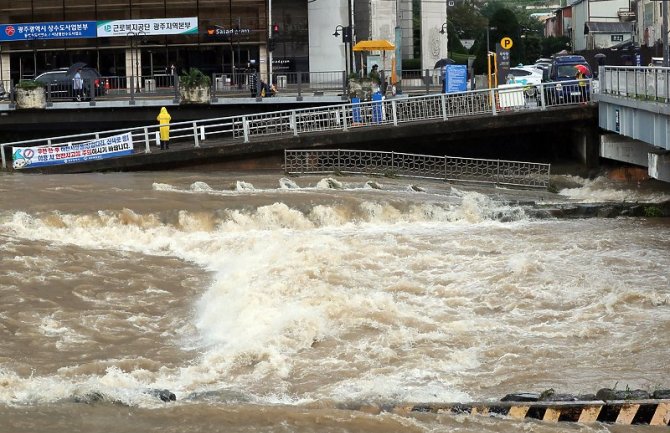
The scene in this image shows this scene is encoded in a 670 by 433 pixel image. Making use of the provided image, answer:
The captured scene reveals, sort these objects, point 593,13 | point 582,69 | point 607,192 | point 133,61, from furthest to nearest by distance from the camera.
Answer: point 593,13 < point 133,61 < point 582,69 < point 607,192

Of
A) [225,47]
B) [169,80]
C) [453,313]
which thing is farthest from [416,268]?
[225,47]

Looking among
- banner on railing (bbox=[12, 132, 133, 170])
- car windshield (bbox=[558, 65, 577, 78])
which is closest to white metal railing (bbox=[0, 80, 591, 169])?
banner on railing (bbox=[12, 132, 133, 170])

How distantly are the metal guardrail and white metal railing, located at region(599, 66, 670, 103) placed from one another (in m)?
3.15

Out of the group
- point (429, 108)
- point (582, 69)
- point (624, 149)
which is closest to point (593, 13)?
point (582, 69)

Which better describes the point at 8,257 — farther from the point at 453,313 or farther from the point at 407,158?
the point at 407,158

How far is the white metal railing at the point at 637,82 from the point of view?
27.0 m

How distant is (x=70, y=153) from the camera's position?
116 feet

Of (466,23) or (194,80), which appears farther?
(466,23)

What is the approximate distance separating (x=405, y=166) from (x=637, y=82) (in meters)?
7.79

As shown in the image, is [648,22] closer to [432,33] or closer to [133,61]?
[432,33]

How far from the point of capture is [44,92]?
41594 millimetres

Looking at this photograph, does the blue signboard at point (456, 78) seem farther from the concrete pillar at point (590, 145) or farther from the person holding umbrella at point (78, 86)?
the person holding umbrella at point (78, 86)

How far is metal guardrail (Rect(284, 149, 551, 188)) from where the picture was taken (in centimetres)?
3406

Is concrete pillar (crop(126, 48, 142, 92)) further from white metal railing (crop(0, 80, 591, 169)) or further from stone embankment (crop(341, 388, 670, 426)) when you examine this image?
stone embankment (crop(341, 388, 670, 426))
